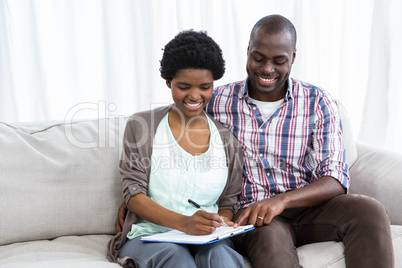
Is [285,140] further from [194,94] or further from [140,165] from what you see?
[140,165]

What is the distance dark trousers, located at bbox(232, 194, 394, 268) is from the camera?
140cm

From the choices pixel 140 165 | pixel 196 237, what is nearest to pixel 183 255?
pixel 196 237

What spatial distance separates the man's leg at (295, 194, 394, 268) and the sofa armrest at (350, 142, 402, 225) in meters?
0.27

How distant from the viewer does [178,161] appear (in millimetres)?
1580

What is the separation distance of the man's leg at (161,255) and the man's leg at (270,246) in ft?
0.70

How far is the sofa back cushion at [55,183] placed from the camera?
5.49ft

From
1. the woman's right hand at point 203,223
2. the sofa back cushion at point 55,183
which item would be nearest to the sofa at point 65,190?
the sofa back cushion at point 55,183

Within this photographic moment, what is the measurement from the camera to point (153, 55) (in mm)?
2404

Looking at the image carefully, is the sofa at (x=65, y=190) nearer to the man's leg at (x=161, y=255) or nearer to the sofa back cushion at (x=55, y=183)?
the sofa back cushion at (x=55, y=183)

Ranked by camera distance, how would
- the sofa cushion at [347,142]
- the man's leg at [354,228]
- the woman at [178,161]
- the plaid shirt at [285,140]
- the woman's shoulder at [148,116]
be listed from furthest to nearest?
the sofa cushion at [347,142]
the plaid shirt at [285,140]
the woman's shoulder at [148,116]
the woman at [178,161]
the man's leg at [354,228]

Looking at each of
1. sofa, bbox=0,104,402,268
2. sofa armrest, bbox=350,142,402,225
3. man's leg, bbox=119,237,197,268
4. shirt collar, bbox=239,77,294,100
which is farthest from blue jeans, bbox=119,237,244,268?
sofa armrest, bbox=350,142,402,225

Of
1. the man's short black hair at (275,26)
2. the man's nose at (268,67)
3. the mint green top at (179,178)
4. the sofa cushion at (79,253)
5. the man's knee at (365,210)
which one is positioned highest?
the man's short black hair at (275,26)

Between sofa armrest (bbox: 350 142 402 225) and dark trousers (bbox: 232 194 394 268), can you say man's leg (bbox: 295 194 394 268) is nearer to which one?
dark trousers (bbox: 232 194 394 268)

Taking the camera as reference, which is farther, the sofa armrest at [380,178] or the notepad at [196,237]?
the sofa armrest at [380,178]
